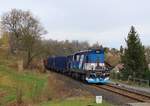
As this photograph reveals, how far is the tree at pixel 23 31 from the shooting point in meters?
82.4

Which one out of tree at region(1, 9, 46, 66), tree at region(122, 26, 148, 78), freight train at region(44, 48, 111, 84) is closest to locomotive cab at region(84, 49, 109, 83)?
freight train at region(44, 48, 111, 84)

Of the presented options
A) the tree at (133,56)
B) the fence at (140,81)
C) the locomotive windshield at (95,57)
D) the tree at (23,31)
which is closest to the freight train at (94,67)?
the locomotive windshield at (95,57)

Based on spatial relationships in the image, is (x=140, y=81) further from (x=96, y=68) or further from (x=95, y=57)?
(x=95, y=57)

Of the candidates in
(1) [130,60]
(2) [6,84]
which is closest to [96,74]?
(2) [6,84]

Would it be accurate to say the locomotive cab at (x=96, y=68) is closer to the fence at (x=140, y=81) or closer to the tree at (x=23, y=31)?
the fence at (x=140, y=81)

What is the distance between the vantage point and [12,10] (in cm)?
9550

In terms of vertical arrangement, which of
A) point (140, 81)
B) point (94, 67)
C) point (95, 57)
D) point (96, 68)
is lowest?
point (140, 81)

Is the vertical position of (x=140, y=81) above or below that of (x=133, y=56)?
below

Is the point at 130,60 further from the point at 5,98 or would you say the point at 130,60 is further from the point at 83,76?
the point at 5,98

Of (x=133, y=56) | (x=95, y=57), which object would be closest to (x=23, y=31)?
(x=133, y=56)

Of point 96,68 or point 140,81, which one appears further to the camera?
point 140,81

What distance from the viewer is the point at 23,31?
8675cm

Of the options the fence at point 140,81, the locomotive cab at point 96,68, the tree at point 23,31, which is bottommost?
the fence at point 140,81

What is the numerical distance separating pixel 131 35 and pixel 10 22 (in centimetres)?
3732
